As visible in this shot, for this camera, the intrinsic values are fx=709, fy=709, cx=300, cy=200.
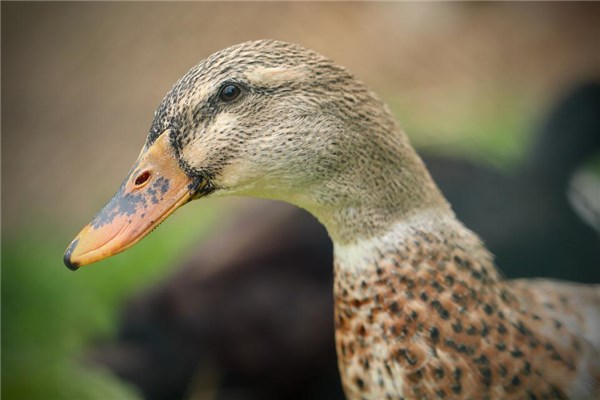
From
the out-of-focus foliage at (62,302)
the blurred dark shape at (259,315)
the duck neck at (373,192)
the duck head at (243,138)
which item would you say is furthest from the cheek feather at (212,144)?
the out-of-focus foliage at (62,302)

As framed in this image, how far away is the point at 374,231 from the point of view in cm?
88

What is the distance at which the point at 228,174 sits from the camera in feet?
2.63

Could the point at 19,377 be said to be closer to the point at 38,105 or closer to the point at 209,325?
the point at 209,325

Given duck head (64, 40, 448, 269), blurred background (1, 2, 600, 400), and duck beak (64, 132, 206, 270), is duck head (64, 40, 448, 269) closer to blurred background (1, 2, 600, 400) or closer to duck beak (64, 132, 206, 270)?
duck beak (64, 132, 206, 270)

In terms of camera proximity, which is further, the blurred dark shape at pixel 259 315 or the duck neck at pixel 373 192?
the blurred dark shape at pixel 259 315

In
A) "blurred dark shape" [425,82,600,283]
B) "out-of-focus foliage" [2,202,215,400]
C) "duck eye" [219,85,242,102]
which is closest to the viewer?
"duck eye" [219,85,242,102]

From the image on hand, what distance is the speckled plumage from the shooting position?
0.79 m

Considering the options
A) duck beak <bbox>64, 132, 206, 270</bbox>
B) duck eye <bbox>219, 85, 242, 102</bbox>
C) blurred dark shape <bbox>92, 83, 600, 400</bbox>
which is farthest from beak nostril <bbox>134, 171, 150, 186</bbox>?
blurred dark shape <bbox>92, 83, 600, 400</bbox>

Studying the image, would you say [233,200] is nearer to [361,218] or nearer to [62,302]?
[62,302]

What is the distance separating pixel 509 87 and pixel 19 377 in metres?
1.80

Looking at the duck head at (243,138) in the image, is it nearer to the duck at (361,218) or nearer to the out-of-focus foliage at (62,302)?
the duck at (361,218)

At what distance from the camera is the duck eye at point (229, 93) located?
0.77 metres

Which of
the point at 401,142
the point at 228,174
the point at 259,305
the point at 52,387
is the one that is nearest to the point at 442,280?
the point at 401,142

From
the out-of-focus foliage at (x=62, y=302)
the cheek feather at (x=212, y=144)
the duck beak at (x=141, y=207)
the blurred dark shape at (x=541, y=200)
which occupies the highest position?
the blurred dark shape at (x=541, y=200)
